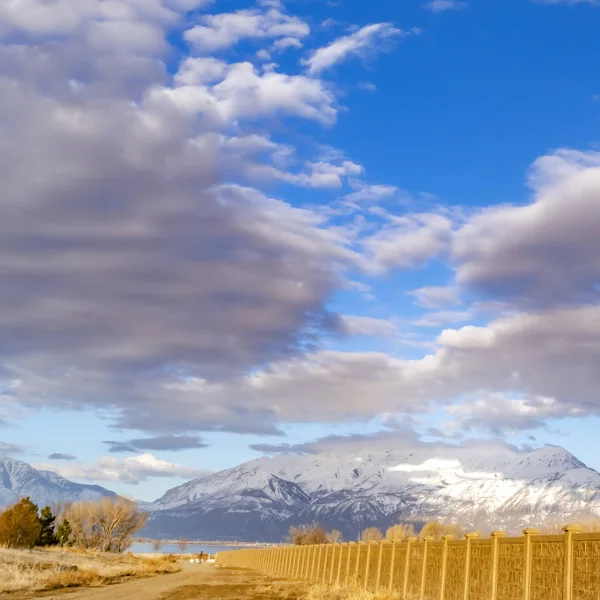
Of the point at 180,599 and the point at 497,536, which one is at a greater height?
the point at 497,536

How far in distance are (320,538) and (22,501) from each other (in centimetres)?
8590

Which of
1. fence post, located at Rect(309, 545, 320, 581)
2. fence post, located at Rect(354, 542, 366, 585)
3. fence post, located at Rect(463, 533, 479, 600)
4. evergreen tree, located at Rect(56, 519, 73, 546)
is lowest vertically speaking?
evergreen tree, located at Rect(56, 519, 73, 546)

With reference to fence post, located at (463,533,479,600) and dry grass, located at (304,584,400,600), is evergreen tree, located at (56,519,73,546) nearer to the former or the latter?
dry grass, located at (304,584,400,600)

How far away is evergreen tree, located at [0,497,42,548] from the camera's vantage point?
264 feet

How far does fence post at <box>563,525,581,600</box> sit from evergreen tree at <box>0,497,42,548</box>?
233ft

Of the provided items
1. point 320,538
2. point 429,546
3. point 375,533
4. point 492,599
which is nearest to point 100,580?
point 429,546

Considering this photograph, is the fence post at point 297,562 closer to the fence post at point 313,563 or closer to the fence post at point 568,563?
the fence post at point 313,563

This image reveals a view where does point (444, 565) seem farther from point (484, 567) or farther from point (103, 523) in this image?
point (103, 523)

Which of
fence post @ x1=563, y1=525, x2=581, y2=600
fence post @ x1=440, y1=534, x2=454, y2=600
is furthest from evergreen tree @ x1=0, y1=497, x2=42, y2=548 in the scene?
fence post @ x1=563, y1=525, x2=581, y2=600

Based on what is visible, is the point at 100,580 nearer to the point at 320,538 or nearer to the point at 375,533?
the point at 320,538

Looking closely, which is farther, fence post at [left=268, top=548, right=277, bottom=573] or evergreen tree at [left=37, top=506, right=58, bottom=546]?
evergreen tree at [left=37, top=506, right=58, bottom=546]

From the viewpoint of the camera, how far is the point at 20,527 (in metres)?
82.1

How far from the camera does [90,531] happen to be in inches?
5281

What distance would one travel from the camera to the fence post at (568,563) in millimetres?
19125
